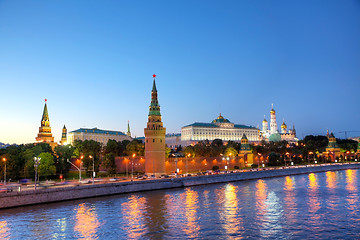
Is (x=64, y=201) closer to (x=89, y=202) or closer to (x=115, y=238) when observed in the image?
(x=89, y=202)

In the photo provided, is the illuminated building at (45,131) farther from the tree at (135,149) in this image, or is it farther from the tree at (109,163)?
the tree at (109,163)

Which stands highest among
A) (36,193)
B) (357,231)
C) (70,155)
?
(70,155)

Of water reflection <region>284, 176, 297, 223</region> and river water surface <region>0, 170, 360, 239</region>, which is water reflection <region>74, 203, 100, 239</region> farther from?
water reflection <region>284, 176, 297, 223</region>

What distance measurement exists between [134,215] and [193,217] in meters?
6.23

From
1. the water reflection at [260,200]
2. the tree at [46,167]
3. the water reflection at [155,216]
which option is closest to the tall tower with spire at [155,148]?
the tree at [46,167]

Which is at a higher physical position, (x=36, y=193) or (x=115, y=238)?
(x=36, y=193)

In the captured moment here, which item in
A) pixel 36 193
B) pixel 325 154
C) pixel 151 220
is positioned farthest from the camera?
pixel 325 154

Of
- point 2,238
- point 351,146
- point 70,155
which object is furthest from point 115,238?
point 351,146

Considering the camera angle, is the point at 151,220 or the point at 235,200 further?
the point at 235,200

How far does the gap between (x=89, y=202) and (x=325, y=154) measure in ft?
360

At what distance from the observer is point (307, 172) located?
9438 centimetres

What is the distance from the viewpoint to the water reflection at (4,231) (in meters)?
29.4

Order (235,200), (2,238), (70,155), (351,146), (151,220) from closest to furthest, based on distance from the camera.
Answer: (2,238), (151,220), (235,200), (70,155), (351,146)

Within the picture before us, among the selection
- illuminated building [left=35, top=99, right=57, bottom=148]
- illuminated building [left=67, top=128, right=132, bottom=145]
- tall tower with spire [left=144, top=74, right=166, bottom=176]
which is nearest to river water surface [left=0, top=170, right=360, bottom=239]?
tall tower with spire [left=144, top=74, right=166, bottom=176]
